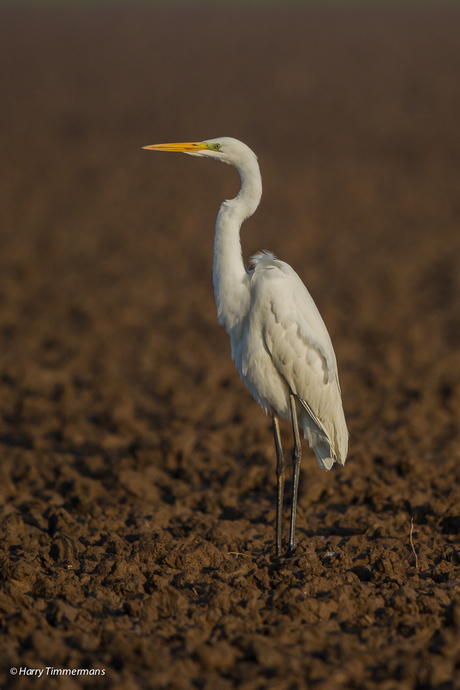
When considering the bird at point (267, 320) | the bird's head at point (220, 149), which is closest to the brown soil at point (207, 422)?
the bird at point (267, 320)

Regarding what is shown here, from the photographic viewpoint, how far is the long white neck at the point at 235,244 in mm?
5148

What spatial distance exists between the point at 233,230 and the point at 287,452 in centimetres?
331

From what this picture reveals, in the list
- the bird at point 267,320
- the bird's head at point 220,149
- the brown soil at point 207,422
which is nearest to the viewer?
the brown soil at point 207,422

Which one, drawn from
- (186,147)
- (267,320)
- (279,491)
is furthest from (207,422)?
(186,147)

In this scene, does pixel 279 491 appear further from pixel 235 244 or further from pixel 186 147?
pixel 186 147

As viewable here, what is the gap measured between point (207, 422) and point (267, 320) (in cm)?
388

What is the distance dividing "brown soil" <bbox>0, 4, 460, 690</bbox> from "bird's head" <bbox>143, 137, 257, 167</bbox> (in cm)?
278

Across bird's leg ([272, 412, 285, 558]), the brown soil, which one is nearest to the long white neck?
bird's leg ([272, 412, 285, 558])

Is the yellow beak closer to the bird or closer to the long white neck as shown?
the bird

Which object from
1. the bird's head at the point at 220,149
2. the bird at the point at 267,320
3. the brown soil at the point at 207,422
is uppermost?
the bird's head at the point at 220,149

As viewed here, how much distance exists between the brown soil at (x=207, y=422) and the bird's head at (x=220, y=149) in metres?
2.78

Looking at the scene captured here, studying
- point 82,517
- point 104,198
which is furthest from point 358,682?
point 104,198

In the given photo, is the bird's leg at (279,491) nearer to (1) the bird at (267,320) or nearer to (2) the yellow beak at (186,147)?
(1) the bird at (267,320)

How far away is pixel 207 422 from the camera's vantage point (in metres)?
8.73
